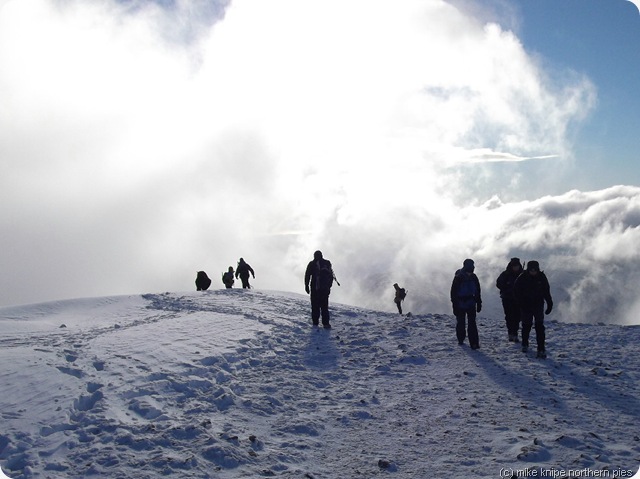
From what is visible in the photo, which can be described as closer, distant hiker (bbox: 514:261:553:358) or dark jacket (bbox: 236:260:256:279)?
distant hiker (bbox: 514:261:553:358)

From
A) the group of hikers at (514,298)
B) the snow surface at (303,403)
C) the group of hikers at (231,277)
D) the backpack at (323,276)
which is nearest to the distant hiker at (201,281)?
the group of hikers at (231,277)

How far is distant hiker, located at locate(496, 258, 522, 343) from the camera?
49.7 feet

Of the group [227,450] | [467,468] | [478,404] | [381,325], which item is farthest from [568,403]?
[381,325]

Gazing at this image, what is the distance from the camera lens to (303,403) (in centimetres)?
1059

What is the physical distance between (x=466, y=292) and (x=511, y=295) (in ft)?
5.46

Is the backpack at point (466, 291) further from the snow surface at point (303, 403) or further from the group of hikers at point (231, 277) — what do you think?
the group of hikers at point (231, 277)

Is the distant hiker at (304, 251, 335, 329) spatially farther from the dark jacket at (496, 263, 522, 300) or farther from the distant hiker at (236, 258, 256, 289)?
the distant hiker at (236, 258, 256, 289)

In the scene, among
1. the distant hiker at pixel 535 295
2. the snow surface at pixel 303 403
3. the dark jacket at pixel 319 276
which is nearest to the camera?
the snow surface at pixel 303 403

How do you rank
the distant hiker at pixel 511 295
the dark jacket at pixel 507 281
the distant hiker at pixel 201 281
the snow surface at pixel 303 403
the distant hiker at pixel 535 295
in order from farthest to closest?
1. the distant hiker at pixel 201 281
2. the dark jacket at pixel 507 281
3. the distant hiker at pixel 511 295
4. the distant hiker at pixel 535 295
5. the snow surface at pixel 303 403

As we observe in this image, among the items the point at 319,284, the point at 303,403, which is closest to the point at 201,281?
the point at 319,284

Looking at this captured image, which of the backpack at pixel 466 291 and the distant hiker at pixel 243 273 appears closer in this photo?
the backpack at pixel 466 291

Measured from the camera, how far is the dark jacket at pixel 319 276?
1753 cm

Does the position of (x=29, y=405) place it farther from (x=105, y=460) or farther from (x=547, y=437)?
(x=547, y=437)

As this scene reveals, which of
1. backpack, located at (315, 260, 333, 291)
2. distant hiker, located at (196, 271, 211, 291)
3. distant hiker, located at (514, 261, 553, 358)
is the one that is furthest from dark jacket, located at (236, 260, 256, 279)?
distant hiker, located at (514, 261, 553, 358)
